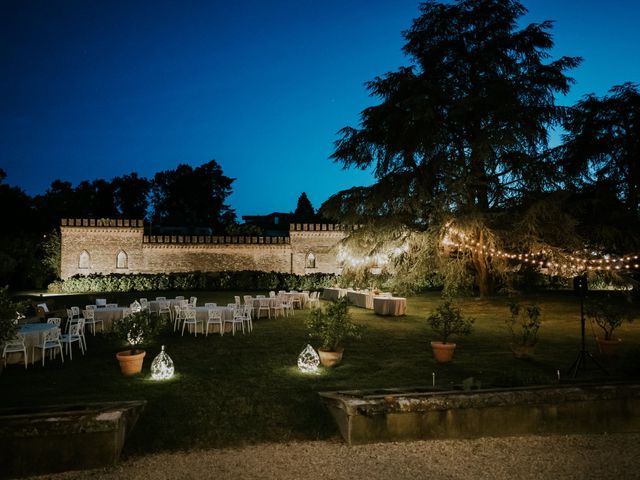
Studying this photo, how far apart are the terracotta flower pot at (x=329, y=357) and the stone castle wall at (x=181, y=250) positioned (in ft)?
53.7

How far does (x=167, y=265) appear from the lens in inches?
960

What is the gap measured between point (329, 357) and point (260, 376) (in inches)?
41.6

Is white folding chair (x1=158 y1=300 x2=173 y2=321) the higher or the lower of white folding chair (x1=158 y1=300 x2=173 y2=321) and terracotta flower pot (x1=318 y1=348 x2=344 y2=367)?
the higher

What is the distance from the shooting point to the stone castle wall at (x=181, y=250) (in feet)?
78.0

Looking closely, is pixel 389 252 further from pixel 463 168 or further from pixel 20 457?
pixel 20 457

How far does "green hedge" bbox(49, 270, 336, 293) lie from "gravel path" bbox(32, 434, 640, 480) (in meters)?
17.4

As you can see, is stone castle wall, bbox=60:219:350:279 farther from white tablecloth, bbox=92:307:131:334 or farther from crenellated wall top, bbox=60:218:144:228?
white tablecloth, bbox=92:307:131:334

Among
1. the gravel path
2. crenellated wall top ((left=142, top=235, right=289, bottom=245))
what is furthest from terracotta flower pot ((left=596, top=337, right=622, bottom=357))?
crenellated wall top ((left=142, top=235, right=289, bottom=245))

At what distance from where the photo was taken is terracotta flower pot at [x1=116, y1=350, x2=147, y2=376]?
252 inches

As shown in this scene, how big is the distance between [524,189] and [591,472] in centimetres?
1161

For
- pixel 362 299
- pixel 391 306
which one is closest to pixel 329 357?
pixel 391 306

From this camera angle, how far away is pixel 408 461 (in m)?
3.95

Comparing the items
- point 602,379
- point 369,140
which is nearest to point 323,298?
point 369,140

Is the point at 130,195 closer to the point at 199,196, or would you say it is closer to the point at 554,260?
the point at 199,196
